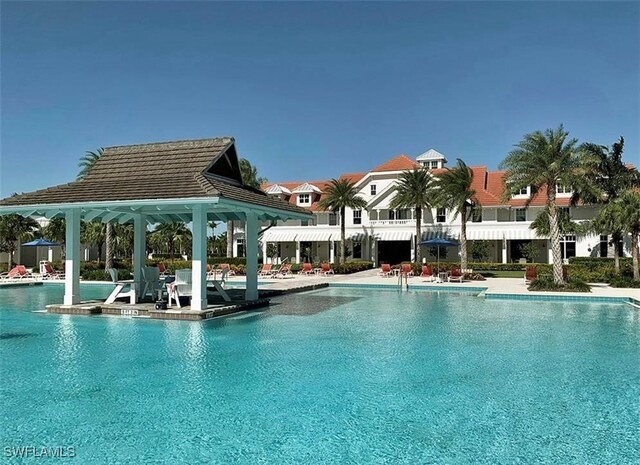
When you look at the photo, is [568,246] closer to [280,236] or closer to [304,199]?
[304,199]

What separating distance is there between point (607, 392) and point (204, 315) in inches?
486

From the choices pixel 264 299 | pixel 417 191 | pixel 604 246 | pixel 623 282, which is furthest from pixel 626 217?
pixel 604 246

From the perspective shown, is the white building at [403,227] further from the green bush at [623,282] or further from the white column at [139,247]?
the white column at [139,247]

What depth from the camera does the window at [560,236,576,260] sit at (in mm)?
51134

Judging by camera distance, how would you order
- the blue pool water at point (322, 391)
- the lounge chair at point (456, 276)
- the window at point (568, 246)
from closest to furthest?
the blue pool water at point (322, 391) → the lounge chair at point (456, 276) → the window at point (568, 246)

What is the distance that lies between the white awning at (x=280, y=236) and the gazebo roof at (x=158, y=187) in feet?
119

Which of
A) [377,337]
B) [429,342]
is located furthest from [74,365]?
[429,342]

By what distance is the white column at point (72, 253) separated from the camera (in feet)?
63.7

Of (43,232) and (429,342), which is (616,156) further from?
(43,232)

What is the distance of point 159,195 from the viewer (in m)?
16.9

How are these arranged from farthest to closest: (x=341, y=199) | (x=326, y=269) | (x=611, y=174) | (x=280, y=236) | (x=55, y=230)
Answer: (x=280, y=236) → (x=55, y=230) → (x=341, y=199) → (x=326, y=269) → (x=611, y=174)

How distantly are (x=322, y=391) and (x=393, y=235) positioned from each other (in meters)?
47.2

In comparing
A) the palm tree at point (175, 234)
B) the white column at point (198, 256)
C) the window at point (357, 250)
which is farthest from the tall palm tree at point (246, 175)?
the white column at point (198, 256)

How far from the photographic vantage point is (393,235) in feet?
183
